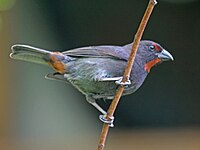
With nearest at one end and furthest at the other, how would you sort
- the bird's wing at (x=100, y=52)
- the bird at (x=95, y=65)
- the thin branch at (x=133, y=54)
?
the thin branch at (x=133, y=54), the bird at (x=95, y=65), the bird's wing at (x=100, y=52)

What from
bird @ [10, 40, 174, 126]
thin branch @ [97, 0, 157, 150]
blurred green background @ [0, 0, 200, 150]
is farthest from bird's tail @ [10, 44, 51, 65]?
blurred green background @ [0, 0, 200, 150]

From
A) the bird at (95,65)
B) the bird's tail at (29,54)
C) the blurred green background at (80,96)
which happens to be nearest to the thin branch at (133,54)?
the bird at (95,65)

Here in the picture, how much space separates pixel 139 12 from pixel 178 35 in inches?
17.1

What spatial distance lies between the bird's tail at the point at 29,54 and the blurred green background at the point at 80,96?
259 cm

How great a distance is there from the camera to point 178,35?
227 inches

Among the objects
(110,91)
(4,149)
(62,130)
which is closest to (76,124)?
(62,130)

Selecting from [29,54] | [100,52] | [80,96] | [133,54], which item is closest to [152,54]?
[100,52]

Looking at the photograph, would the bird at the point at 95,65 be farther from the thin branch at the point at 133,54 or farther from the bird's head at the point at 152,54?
the thin branch at the point at 133,54

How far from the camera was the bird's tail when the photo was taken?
2.91 m

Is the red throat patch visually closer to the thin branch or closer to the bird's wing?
the bird's wing

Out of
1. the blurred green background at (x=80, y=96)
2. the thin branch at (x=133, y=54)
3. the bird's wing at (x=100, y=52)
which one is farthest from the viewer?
the blurred green background at (x=80, y=96)

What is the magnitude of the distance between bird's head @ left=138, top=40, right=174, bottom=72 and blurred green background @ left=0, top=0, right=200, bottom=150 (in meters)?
2.45

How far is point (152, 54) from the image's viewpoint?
317 centimetres

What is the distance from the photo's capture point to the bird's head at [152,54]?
10.3 ft
